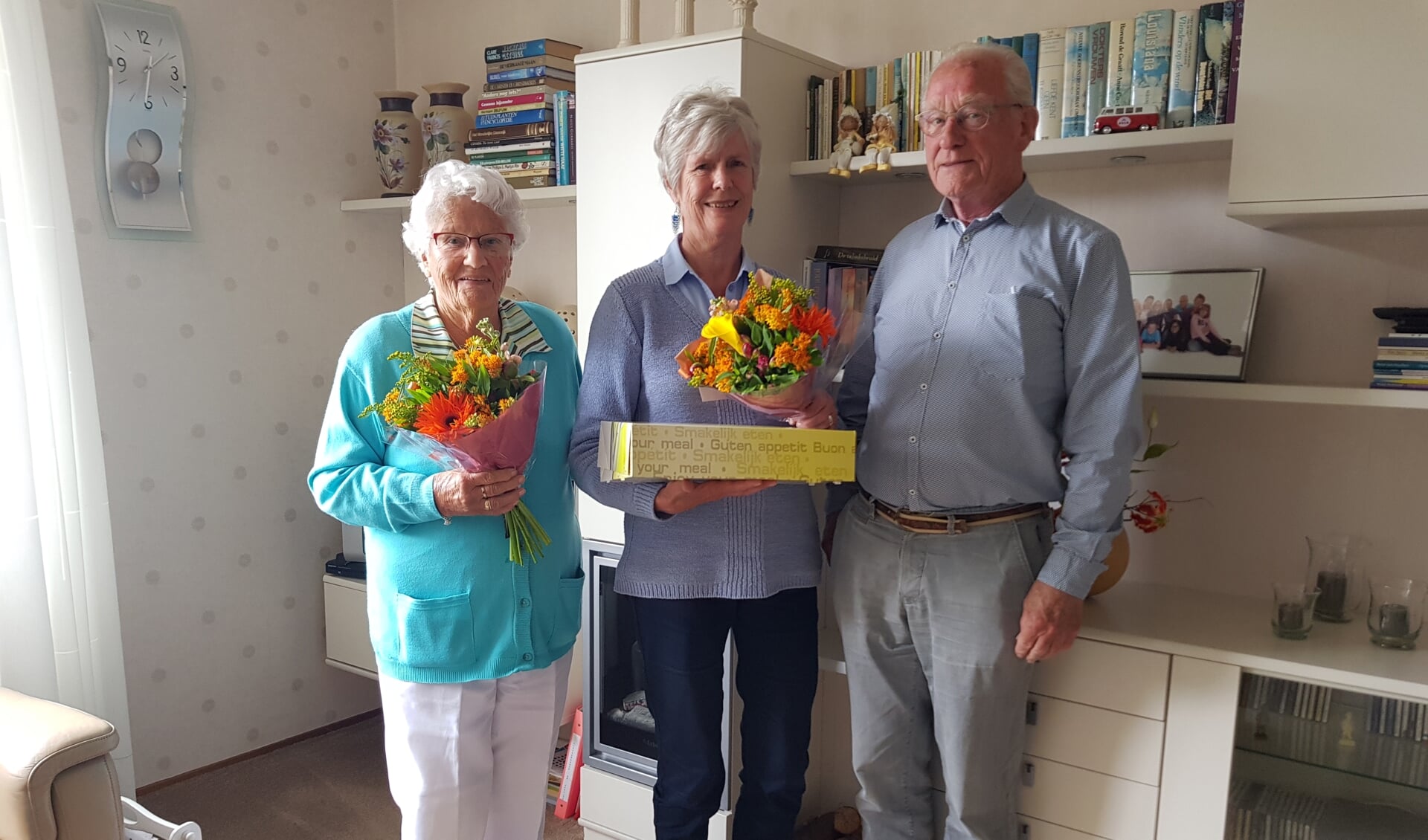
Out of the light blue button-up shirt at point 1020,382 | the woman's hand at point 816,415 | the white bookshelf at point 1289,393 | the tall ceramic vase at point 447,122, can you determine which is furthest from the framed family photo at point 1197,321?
the tall ceramic vase at point 447,122

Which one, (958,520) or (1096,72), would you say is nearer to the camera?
(958,520)

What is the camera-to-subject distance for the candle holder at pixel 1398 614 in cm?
179

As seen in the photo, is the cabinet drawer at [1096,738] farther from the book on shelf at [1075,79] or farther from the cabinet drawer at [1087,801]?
the book on shelf at [1075,79]

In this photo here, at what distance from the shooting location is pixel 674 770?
1.79 m

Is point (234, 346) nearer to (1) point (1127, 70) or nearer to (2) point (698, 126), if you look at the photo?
(2) point (698, 126)

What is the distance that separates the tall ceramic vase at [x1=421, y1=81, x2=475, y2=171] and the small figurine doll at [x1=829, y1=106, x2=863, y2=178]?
131 centimetres

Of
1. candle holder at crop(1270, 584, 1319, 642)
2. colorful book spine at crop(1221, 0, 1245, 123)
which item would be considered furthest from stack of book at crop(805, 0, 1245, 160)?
candle holder at crop(1270, 584, 1319, 642)

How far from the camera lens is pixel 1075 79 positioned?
199 cm

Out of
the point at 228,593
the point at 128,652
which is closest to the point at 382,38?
the point at 228,593

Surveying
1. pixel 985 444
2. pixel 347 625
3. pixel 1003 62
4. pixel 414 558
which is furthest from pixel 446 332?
pixel 347 625

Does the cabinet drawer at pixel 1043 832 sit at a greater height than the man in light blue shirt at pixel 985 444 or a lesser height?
lesser

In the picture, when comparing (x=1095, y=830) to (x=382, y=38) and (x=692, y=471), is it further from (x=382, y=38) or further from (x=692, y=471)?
(x=382, y=38)

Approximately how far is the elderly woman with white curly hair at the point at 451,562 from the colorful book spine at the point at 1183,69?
1264 mm

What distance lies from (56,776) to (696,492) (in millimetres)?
1313
